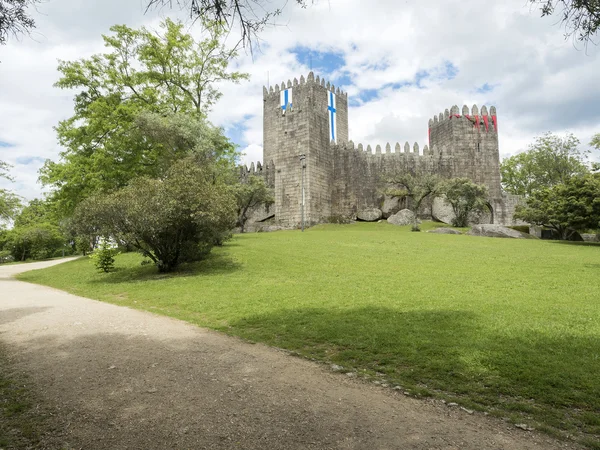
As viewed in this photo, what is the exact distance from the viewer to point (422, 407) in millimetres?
4031

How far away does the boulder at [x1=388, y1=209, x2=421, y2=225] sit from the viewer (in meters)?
37.5

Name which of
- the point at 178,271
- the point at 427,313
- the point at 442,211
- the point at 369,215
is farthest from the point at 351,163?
the point at 427,313

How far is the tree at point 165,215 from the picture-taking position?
1470 centimetres

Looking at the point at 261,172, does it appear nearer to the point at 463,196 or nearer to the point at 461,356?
the point at 463,196

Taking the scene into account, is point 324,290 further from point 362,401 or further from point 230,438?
point 230,438

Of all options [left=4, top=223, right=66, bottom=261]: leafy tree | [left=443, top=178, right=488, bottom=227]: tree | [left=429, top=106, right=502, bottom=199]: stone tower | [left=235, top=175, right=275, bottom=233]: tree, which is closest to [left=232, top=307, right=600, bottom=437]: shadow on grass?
[left=235, top=175, right=275, bottom=233]: tree

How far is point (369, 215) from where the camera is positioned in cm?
4012

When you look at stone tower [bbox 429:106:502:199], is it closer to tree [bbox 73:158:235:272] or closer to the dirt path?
tree [bbox 73:158:235:272]

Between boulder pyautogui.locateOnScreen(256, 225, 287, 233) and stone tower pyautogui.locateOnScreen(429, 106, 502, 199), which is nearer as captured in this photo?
boulder pyautogui.locateOnScreen(256, 225, 287, 233)

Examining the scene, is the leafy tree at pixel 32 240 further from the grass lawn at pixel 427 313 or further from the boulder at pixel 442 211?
the boulder at pixel 442 211

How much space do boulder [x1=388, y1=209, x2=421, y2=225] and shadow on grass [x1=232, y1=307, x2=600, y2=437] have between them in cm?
3065

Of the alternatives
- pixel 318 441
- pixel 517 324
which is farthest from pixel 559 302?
pixel 318 441

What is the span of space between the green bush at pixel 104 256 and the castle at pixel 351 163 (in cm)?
2051

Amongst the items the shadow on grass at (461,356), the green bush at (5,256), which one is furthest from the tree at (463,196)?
the green bush at (5,256)
